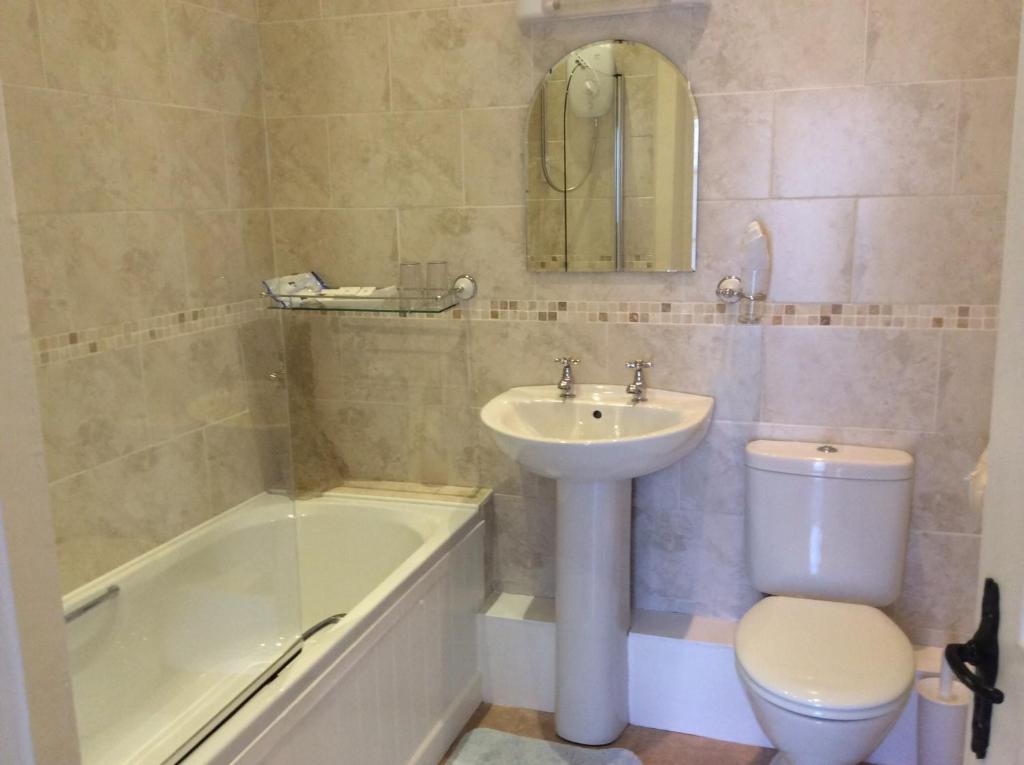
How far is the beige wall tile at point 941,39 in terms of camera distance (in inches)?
80.2

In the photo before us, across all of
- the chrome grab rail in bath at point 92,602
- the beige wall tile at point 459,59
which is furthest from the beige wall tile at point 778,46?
the chrome grab rail in bath at point 92,602

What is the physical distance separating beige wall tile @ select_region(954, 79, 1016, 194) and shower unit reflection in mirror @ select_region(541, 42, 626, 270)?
834mm

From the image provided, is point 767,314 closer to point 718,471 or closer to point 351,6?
point 718,471

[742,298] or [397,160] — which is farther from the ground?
[397,160]

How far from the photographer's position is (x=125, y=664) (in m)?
2.02

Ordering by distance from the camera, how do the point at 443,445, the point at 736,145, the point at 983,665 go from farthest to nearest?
the point at 443,445 < the point at 736,145 < the point at 983,665

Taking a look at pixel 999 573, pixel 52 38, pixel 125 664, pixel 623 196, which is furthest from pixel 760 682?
pixel 52 38

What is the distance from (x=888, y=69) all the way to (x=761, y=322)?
69 cm

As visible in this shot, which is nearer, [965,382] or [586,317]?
[965,382]

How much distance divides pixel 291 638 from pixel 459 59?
163cm

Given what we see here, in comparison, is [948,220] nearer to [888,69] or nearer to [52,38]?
[888,69]

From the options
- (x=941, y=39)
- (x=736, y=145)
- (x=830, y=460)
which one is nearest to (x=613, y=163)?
(x=736, y=145)

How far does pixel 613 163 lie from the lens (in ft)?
7.77

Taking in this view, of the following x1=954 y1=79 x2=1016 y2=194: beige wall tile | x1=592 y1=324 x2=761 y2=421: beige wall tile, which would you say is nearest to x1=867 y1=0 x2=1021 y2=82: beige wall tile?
x1=954 y1=79 x2=1016 y2=194: beige wall tile
